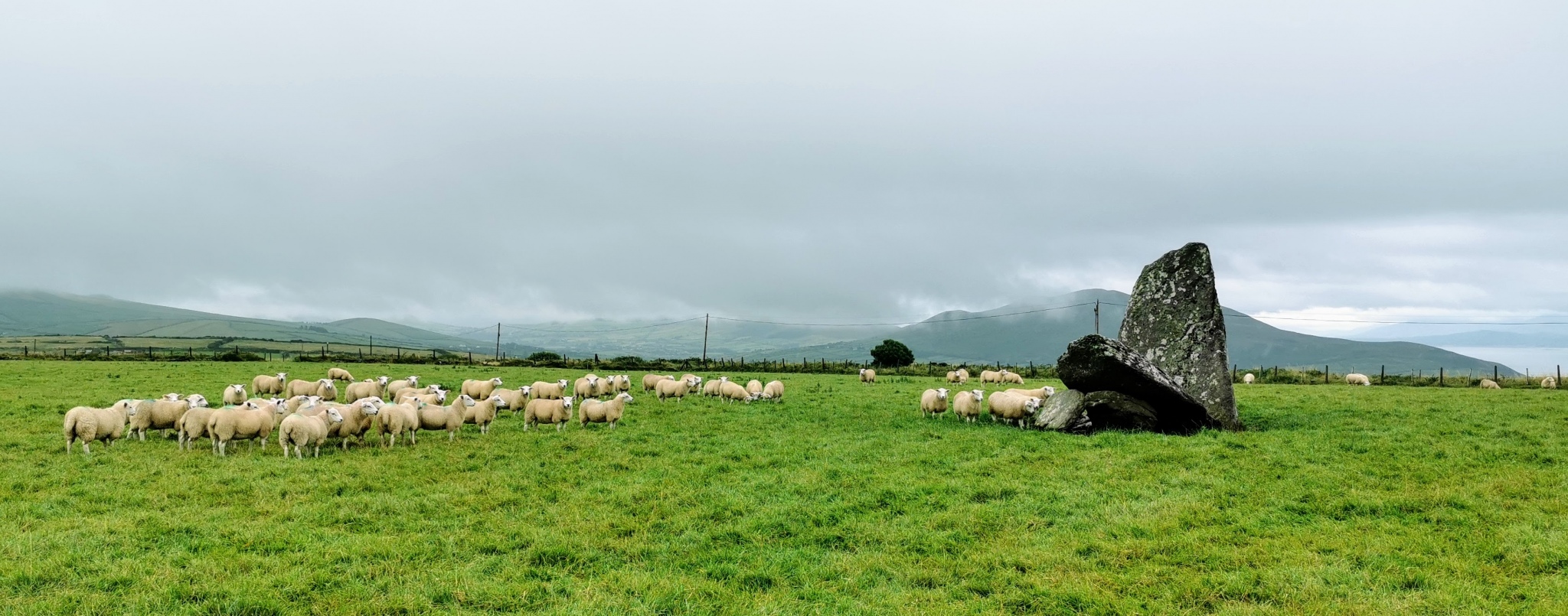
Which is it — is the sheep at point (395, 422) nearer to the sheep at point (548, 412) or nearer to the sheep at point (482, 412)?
the sheep at point (482, 412)

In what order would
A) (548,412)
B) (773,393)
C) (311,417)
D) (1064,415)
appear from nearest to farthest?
(311,417) → (1064,415) → (548,412) → (773,393)

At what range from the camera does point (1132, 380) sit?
18.3 metres

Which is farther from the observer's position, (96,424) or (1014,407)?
(1014,407)

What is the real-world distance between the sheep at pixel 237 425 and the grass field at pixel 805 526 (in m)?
0.39

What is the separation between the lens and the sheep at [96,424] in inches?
589

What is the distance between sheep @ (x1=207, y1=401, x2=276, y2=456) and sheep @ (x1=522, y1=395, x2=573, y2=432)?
5.97 metres

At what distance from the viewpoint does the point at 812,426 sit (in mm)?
20438

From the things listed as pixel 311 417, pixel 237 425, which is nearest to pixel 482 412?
pixel 311 417

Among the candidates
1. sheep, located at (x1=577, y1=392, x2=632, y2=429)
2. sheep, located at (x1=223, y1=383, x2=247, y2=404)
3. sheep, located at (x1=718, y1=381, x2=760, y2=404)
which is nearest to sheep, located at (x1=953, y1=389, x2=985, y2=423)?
sheep, located at (x1=718, y1=381, x2=760, y2=404)

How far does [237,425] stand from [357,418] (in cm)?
221

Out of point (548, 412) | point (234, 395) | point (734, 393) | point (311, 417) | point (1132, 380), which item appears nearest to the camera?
point (311, 417)

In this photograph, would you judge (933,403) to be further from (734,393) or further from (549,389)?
(549,389)

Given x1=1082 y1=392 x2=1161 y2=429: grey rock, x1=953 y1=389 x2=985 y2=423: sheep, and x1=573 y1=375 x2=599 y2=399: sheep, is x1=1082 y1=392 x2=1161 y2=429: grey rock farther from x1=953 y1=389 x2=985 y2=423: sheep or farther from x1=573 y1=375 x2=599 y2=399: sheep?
x1=573 y1=375 x2=599 y2=399: sheep

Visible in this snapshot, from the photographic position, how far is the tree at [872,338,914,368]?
73.4 metres
